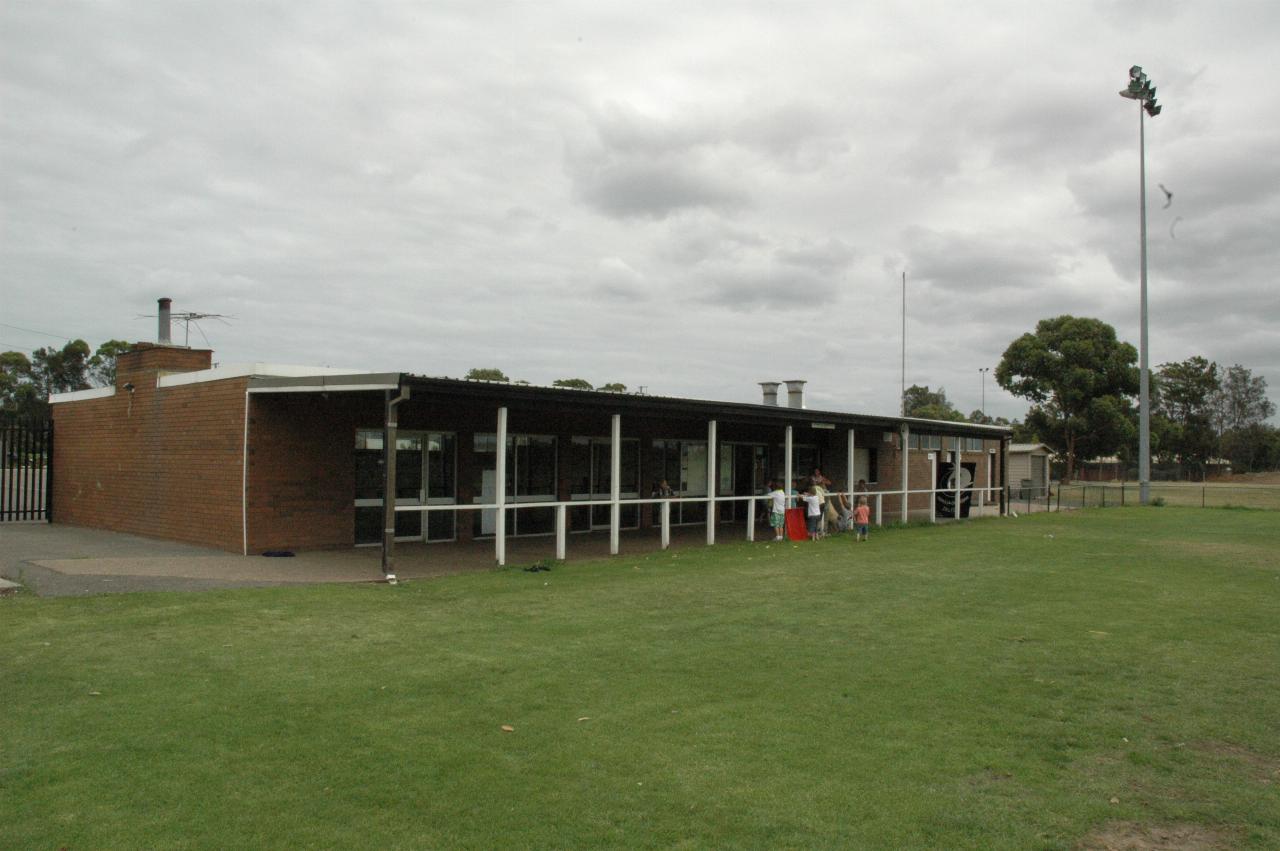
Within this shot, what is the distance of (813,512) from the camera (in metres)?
20.2

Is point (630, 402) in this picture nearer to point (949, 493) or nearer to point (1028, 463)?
point (949, 493)

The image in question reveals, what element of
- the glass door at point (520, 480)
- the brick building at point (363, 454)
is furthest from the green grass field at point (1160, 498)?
the glass door at point (520, 480)

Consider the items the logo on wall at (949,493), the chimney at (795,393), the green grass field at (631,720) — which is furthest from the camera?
the logo on wall at (949,493)

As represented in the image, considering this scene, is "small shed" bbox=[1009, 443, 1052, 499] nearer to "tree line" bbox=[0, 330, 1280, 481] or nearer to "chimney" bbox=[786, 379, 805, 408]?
"tree line" bbox=[0, 330, 1280, 481]

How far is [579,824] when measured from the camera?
4348mm

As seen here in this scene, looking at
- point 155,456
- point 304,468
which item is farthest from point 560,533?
point 155,456

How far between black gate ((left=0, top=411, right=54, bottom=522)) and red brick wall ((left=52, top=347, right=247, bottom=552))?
0.59 meters

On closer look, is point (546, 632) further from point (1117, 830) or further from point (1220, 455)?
point (1220, 455)

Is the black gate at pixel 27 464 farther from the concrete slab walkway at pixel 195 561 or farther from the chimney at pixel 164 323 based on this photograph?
the chimney at pixel 164 323

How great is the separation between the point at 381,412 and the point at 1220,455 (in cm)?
9545

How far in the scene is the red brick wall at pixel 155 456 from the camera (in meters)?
15.3

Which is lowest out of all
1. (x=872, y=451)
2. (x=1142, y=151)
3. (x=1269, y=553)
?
(x=1269, y=553)

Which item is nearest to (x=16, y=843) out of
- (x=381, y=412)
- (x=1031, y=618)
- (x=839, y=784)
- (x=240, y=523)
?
(x=839, y=784)

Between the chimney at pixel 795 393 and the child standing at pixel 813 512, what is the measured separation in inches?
266
